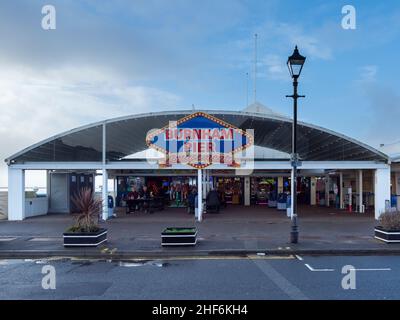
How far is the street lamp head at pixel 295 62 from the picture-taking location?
13.9 meters

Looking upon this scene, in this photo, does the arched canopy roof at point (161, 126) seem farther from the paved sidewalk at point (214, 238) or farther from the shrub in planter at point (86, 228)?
the shrub in planter at point (86, 228)

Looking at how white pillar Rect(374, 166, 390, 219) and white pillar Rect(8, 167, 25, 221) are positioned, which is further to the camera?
white pillar Rect(8, 167, 25, 221)

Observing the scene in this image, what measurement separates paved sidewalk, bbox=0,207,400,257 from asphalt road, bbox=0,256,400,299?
776 millimetres

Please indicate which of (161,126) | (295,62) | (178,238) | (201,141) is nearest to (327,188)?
(201,141)

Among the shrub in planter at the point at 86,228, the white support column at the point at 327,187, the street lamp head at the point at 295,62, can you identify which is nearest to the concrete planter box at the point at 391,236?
the street lamp head at the point at 295,62

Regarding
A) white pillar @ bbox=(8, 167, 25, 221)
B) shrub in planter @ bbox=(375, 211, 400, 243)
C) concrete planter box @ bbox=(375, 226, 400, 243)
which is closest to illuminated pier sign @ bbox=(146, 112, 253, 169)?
white pillar @ bbox=(8, 167, 25, 221)

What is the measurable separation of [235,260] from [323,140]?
45.1 ft

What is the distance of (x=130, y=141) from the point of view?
28.2 metres

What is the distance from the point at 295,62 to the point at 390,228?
19.4 feet

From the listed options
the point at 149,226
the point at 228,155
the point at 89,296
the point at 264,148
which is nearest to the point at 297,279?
the point at 89,296

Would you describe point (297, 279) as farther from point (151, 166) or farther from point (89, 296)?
point (151, 166)

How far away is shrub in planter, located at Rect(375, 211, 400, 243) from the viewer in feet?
45.7

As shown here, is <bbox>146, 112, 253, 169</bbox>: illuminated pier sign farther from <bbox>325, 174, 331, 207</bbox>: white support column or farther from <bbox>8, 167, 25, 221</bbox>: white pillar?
<bbox>325, 174, 331, 207</bbox>: white support column

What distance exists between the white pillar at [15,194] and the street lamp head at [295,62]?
1536cm
